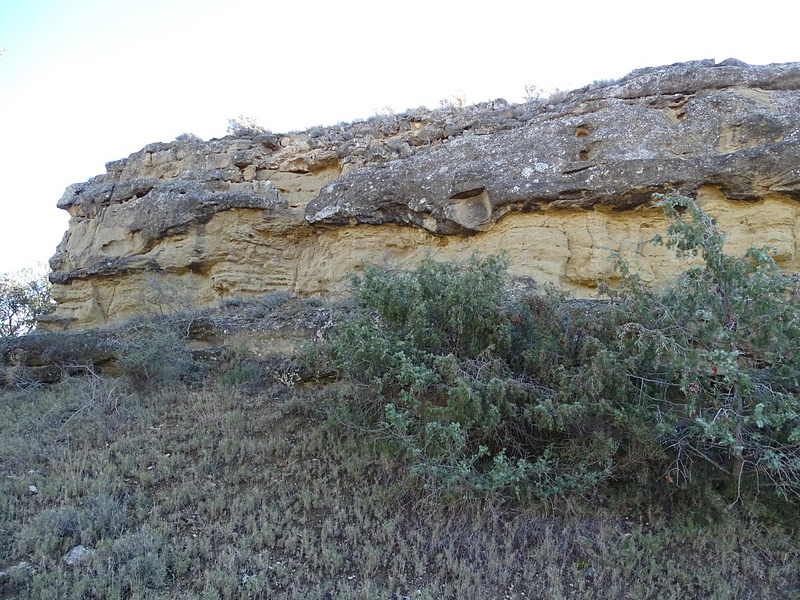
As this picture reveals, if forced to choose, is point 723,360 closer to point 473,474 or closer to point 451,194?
point 473,474

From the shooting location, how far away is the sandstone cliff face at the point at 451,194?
29.6ft

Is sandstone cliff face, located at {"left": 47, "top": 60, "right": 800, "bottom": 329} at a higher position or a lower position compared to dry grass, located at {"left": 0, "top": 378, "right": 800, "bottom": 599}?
higher

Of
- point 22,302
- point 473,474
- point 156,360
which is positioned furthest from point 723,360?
point 22,302

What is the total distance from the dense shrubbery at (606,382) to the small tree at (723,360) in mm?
Answer: 15

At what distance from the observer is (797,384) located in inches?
194

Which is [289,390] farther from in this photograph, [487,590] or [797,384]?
[797,384]

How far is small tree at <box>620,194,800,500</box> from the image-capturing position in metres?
4.70

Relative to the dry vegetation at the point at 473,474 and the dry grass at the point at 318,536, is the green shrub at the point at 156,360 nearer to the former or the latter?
the dry vegetation at the point at 473,474

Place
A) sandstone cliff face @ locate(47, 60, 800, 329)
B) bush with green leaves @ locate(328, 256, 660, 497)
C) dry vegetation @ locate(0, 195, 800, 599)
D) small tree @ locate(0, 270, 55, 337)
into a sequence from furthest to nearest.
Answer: small tree @ locate(0, 270, 55, 337) < sandstone cliff face @ locate(47, 60, 800, 329) < bush with green leaves @ locate(328, 256, 660, 497) < dry vegetation @ locate(0, 195, 800, 599)

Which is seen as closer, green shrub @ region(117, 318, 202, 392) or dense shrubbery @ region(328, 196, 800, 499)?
dense shrubbery @ region(328, 196, 800, 499)

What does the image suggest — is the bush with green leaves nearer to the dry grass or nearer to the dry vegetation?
the dry vegetation

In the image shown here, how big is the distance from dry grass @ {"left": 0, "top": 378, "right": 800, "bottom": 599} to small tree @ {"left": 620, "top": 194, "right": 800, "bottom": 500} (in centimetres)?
62

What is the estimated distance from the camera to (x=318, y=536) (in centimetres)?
501

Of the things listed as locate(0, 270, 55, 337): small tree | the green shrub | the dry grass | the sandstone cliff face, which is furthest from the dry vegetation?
locate(0, 270, 55, 337): small tree
